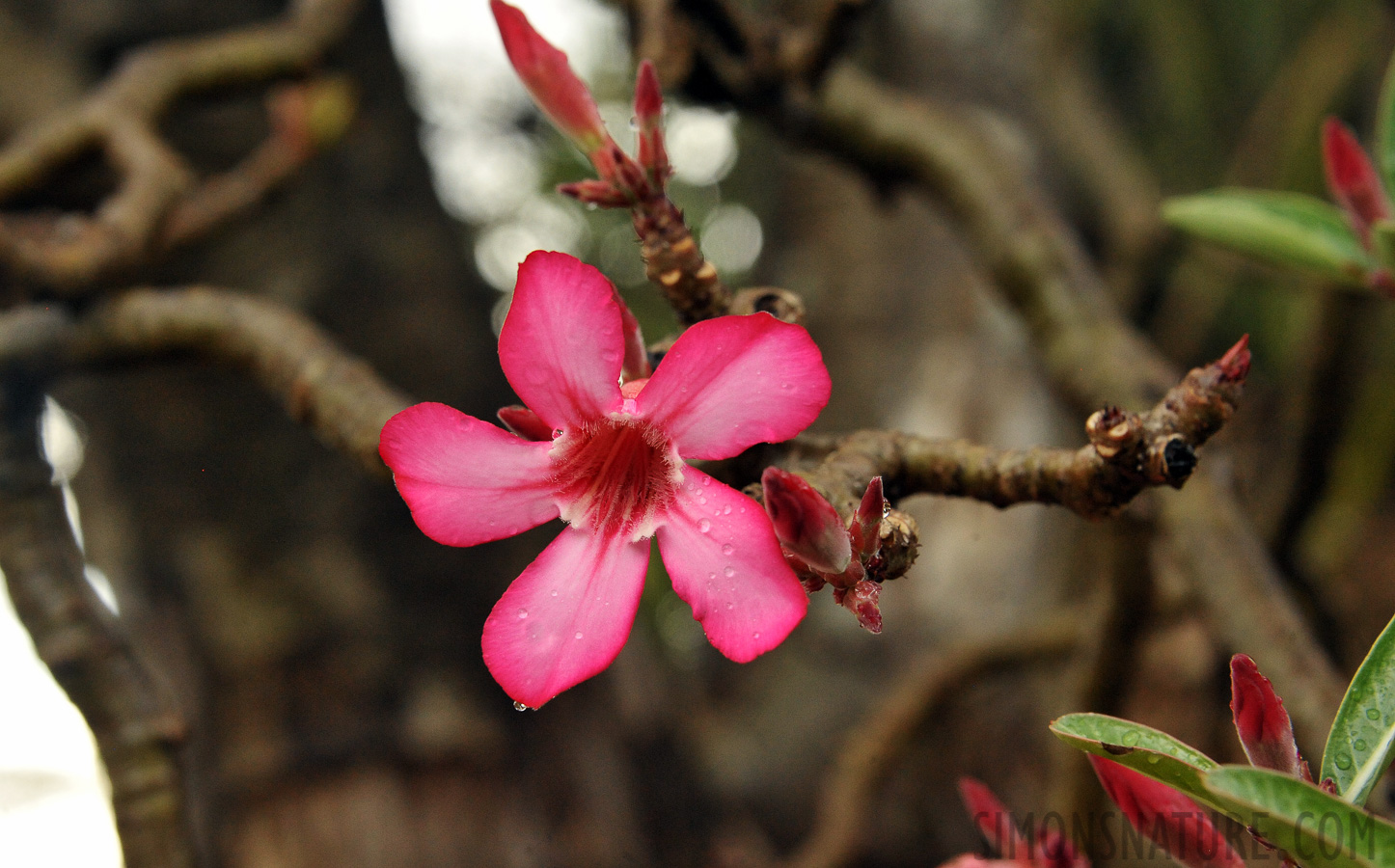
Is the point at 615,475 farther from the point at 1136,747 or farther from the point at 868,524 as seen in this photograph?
the point at 1136,747

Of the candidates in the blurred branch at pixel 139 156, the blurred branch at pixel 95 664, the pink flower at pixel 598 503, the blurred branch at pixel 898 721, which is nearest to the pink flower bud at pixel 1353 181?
the pink flower at pixel 598 503

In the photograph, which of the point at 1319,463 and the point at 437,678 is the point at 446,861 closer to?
the point at 437,678

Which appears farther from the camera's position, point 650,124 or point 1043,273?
point 1043,273

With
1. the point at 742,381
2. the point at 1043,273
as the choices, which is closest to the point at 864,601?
the point at 742,381

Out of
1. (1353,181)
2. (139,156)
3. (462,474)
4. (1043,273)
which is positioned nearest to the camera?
(462,474)

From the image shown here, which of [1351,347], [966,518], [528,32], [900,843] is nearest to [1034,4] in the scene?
[966,518]
